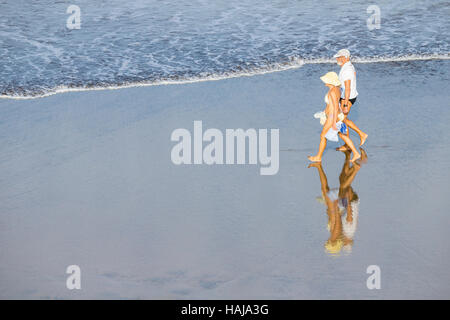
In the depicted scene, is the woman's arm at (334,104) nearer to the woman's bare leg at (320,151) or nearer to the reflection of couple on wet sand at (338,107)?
the reflection of couple on wet sand at (338,107)

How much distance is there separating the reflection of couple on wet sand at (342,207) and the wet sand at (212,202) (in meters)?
0.06

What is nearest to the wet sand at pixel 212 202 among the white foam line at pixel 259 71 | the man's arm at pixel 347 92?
the white foam line at pixel 259 71

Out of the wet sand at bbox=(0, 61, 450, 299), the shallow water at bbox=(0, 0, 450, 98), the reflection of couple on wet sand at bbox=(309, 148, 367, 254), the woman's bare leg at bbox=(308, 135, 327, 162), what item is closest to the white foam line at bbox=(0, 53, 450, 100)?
the shallow water at bbox=(0, 0, 450, 98)

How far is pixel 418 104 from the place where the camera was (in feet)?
37.2

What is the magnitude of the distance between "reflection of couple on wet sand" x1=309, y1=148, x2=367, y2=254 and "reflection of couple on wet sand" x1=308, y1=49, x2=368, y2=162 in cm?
29

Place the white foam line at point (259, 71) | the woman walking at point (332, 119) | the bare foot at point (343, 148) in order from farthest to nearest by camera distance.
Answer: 1. the white foam line at point (259, 71)
2. the bare foot at point (343, 148)
3. the woman walking at point (332, 119)

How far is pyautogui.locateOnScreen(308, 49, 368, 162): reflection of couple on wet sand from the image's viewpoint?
901cm

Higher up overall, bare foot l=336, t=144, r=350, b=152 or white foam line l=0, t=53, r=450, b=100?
white foam line l=0, t=53, r=450, b=100

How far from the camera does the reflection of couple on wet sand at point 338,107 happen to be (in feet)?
29.6

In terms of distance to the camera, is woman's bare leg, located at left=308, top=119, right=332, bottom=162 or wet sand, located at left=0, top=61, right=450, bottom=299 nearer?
wet sand, located at left=0, top=61, right=450, bottom=299

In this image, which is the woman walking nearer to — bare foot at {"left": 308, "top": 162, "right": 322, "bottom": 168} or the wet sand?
bare foot at {"left": 308, "top": 162, "right": 322, "bottom": 168}

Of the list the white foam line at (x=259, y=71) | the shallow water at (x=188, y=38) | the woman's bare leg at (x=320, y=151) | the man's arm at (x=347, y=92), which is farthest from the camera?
the shallow water at (x=188, y=38)
